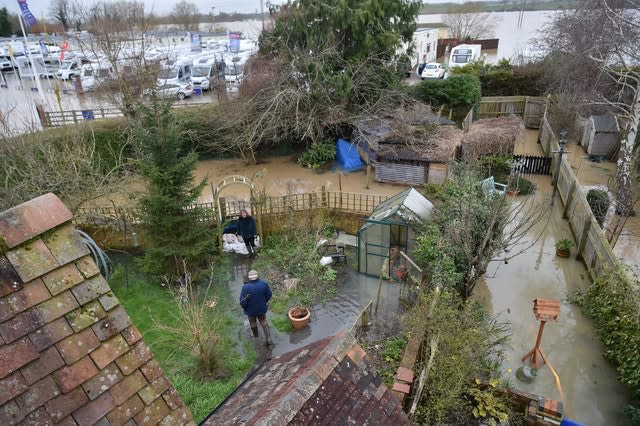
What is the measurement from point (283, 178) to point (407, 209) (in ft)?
26.4

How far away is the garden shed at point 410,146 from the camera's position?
14.9m

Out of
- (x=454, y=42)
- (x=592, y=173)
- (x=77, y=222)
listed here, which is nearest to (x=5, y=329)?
(x=77, y=222)

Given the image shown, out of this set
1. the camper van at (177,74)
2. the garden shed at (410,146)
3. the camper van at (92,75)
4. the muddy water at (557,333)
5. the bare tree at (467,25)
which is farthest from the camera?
the bare tree at (467,25)

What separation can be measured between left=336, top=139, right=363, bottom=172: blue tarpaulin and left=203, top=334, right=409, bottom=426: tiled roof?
13149mm

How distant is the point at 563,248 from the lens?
1155cm

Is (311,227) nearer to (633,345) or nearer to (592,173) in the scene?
(633,345)

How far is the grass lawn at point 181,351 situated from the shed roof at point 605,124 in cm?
1664

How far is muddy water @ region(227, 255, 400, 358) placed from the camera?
8977mm

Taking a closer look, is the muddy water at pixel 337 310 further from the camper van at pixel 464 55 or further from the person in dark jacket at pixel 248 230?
the camper van at pixel 464 55

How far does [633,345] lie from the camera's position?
729 cm

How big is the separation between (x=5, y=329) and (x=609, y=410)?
8808mm

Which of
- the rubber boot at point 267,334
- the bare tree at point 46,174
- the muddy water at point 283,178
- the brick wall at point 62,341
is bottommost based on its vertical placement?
the rubber boot at point 267,334

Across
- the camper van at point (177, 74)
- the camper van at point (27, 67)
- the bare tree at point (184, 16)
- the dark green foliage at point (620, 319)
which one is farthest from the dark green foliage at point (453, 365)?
the bare tree at point (184, 16)

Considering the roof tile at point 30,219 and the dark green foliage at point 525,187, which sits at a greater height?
the roof tile at point 30,219
